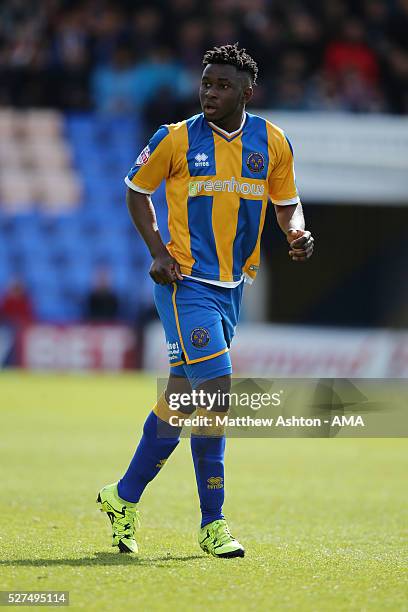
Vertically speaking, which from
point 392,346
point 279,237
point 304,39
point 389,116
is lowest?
point 392,346

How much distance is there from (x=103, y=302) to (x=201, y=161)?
48.0 ft

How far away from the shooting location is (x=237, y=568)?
5430mm

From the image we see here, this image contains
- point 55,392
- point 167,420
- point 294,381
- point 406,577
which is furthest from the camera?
point 55,392

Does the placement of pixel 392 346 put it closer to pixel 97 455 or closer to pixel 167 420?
pixel 97 455

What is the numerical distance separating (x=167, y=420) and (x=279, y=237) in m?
17.1

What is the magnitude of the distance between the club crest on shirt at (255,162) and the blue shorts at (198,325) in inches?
25.1

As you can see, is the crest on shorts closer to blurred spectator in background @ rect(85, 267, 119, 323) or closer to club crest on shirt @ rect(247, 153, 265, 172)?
club crest on shirt @ rect(247, 153, 265, 172)

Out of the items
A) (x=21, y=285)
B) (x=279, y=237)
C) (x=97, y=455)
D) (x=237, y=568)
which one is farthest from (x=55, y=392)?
(x=237, y=568)

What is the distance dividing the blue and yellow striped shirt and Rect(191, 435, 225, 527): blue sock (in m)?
0.86

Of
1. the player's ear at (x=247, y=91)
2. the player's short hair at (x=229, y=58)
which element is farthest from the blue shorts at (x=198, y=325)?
the player's short hair at (x=229, y=58)

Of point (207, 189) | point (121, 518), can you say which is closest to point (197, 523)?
point (121, 518)

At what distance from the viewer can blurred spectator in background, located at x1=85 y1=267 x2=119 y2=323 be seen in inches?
806

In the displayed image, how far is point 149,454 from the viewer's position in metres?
6.12

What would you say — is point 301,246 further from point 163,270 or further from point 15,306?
point 15,306
